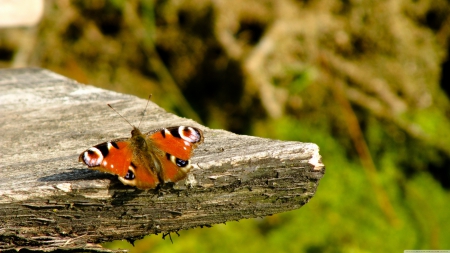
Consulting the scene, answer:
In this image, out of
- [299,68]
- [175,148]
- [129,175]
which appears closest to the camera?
[129,175]

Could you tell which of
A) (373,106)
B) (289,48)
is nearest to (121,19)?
(289,48)

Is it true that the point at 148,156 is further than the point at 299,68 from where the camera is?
No

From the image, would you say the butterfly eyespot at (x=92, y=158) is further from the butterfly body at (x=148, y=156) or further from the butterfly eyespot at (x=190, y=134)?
the butterfly eyespot at (x=190, y=134)

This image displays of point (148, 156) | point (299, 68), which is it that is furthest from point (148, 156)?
point (299, 68)

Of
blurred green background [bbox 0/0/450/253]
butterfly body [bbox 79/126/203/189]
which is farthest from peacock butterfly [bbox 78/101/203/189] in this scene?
blurred green background [bbox 0/0/450/253]

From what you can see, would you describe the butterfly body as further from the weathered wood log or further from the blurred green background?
the blurred green background

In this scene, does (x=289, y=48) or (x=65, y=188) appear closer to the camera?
(x=65, y=188)

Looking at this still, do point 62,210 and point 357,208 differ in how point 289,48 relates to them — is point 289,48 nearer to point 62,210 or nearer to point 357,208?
point 357,208

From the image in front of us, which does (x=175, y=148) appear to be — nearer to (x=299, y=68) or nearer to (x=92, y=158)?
(x=92, y=158)
